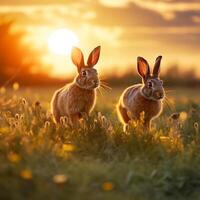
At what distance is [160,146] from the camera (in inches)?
349

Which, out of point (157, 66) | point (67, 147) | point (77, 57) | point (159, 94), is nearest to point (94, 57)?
point (77, 57)

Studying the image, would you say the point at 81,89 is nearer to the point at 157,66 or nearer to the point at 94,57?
the point at 94,57

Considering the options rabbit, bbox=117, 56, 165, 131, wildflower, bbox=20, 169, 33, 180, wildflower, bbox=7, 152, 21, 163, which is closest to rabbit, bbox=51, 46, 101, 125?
rabbit, bbox=117, 56, 165, 131


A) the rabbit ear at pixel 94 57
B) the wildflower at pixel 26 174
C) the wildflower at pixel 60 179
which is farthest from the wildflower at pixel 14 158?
the rabbit ear at pixel 94 57

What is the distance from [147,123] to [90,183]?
3.54 metres

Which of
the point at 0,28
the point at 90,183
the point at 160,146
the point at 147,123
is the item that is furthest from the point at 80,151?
the point at 0,28

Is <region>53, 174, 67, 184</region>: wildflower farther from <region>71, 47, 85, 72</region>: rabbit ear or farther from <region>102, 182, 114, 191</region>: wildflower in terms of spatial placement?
<region>71, 47, 85, 72</region>: rabbit ear

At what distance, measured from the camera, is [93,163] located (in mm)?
7965

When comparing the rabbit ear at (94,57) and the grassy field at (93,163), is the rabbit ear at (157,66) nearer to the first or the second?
the grassy field at (93,163)

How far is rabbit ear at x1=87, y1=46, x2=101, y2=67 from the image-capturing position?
1019 cm

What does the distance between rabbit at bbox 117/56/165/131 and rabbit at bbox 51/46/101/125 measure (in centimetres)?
58

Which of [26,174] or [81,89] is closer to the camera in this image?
[26,174]

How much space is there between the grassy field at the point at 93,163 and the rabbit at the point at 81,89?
471 millimetres

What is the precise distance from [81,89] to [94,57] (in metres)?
0.52
